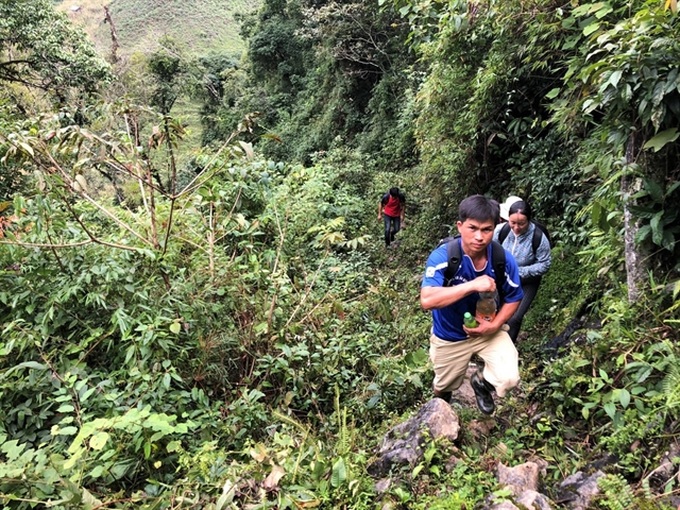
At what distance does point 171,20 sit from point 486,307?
67.2 meters

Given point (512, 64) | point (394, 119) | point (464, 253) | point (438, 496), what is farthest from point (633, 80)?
point (394, 119)

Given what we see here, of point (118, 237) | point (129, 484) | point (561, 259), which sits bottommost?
point (561, 259)

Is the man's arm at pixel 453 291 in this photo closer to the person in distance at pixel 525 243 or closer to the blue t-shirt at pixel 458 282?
the blue t-shirt at pixel 458 282

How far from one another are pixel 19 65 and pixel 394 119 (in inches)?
450

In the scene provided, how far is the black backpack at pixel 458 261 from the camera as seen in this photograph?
9.05 feet

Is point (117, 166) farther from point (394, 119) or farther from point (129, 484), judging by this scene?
point (394, 119)

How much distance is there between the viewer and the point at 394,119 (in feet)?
52.1

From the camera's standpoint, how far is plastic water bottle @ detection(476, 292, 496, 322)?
2.83 meters

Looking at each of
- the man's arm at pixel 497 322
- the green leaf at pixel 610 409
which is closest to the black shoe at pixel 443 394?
the man's arm at pixel 497 322

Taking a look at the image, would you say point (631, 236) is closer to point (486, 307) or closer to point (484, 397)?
point (486, 307)

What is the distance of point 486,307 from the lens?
2.87 metres

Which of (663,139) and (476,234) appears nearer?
(476,234)

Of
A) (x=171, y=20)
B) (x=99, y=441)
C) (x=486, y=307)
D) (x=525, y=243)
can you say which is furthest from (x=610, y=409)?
(x=171, y=20)

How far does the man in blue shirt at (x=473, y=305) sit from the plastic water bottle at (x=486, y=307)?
0.01 m
